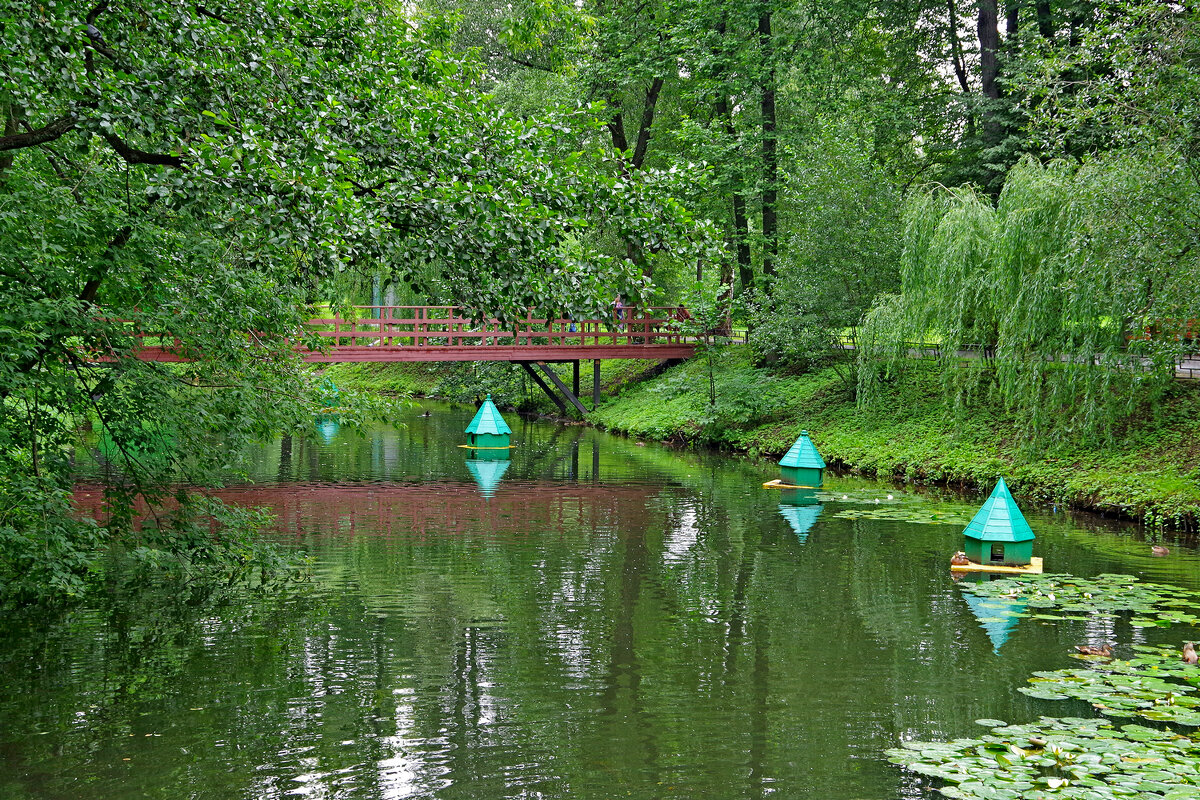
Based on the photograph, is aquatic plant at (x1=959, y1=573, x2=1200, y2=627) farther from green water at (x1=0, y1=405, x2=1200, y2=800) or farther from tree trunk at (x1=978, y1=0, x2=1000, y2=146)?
tree trunk at (x1=978, y1=0, x2=1000, y2=146)

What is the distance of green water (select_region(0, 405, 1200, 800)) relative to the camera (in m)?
6.01

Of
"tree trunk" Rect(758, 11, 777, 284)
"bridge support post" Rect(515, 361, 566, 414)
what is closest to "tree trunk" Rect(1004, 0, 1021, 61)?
"tree trunk" Rect(758, 11, 777, 284)

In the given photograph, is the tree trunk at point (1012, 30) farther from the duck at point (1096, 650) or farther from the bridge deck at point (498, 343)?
the duck at point (1096, 650)

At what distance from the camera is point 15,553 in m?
7.20

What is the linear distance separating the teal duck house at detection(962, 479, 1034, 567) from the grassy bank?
372cm

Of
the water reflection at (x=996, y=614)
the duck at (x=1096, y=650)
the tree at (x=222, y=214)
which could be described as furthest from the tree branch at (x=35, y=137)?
the duck at (x=1096, y=650)

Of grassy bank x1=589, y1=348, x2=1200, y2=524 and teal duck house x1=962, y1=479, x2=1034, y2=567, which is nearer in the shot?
teal duck house x1=962, y1=479, x2=1034, y2=567

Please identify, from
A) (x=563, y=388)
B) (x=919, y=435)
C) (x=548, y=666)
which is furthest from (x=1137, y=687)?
(x=563, y=388)

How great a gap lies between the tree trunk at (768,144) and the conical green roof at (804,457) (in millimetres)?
8242

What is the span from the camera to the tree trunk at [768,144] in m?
25.2

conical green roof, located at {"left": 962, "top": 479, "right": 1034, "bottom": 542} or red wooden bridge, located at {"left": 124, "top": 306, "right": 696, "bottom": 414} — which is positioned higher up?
red wooden bridge, located at {"left": 124, "top": 306, "right": 696, "bottom": 414}

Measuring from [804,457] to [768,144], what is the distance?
12.7m

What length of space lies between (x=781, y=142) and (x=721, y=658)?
1942 centimetres

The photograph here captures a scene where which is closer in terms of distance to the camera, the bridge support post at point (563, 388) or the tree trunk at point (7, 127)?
the tree trunk at point (7, 127)
